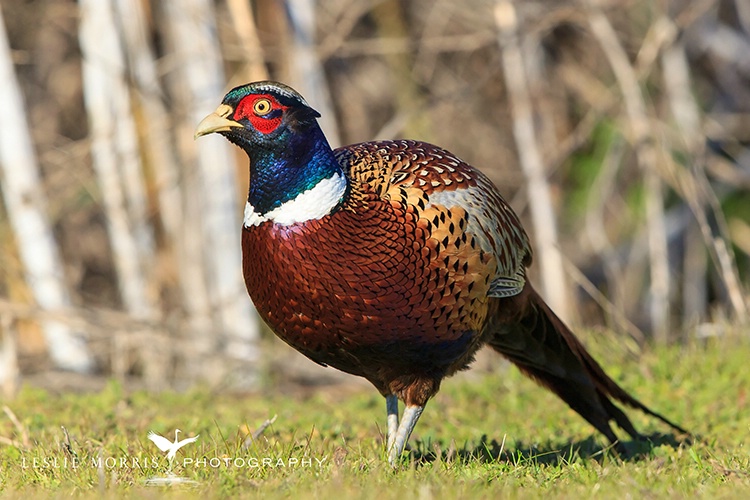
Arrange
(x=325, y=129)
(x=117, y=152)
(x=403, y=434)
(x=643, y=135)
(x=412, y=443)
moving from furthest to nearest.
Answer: (x=325, y=129) < (x=117, y=152) < (x=643, y=135) < (x=412, y=443) < (x=403, y=434)

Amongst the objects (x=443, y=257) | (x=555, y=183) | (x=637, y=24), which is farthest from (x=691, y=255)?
(x=443, y=257)

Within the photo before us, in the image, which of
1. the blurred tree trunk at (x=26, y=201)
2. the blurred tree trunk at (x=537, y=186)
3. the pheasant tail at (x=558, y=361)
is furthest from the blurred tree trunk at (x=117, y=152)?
the pheasant tail at (x=558, y=361)

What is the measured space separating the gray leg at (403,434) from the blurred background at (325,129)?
2.43m

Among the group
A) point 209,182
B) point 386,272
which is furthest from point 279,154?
point 209,182

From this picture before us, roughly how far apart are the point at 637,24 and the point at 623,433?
18.2 ft

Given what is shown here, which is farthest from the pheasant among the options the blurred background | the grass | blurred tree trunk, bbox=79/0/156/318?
blurred tree trunk, bbox=79/0/156/318

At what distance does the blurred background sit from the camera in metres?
7.48

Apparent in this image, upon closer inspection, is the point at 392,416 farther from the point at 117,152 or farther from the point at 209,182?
the point at 117,152

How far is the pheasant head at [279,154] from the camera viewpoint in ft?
12.0

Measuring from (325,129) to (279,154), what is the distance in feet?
14.2

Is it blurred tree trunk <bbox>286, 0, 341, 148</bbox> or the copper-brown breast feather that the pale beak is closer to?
the copper-brown breast feather

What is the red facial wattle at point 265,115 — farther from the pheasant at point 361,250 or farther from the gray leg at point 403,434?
the gray leg at point 403,434

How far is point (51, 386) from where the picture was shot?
7.35 m

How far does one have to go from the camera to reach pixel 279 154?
3699 millimetres
